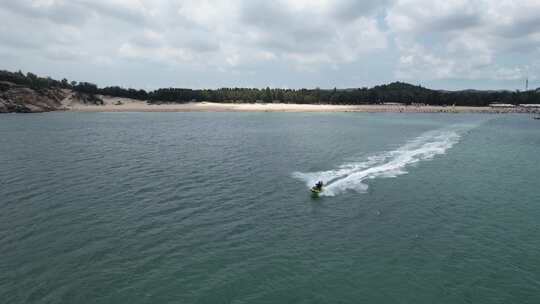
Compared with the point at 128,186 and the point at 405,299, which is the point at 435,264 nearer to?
the point at 405,299

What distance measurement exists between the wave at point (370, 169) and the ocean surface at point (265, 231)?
39 cm

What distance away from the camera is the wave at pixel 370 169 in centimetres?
4419

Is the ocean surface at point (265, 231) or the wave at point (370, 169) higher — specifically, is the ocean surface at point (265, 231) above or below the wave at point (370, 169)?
below

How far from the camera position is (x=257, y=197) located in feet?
128

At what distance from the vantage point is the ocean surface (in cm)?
2219

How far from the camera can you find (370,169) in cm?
5294

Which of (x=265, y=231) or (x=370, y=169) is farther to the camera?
(x=370, y=169)

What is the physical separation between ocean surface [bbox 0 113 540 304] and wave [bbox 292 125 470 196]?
39cm

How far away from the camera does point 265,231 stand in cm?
3016

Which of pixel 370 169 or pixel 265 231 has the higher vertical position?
pixel 370 169

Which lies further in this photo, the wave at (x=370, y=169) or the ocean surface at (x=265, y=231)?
the wave at (x=370, y=169)

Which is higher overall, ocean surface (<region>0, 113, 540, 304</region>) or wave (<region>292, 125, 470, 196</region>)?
wave (<region>292, 125, 470, 196</region>)

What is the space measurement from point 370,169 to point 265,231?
89.1ft

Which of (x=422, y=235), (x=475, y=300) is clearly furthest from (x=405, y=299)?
(x=422, y=235)
